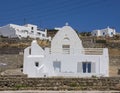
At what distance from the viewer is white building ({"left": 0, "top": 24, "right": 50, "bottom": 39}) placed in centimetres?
9138

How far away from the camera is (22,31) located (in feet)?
314

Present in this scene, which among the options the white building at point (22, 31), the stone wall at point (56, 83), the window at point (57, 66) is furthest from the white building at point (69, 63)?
the white building at point (22, 31)

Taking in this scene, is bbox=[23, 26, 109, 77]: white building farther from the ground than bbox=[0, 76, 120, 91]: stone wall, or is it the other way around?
bbox=[23, 26, 109, 77]: white building

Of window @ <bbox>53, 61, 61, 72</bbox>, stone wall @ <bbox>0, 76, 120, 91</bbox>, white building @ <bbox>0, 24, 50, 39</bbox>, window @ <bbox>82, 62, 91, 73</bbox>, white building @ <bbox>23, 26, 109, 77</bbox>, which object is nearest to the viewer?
stone wall @ <bbox>0, 76, 120, 91</bbox>

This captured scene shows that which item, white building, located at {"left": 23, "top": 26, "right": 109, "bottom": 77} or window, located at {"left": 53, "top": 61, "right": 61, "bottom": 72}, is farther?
window, located at {"left": 53, "top": 61, "right": 61, "bottom": 72}

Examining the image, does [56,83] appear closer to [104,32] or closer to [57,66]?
[57,66]

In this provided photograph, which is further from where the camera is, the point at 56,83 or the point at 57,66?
the point at 57,66

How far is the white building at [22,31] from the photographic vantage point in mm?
91375

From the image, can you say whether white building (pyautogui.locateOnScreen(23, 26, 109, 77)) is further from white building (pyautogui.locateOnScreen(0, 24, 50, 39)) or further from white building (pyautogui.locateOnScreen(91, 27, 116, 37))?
white building (pyautogui.locateOnScreen(91, 27, 116, 37))

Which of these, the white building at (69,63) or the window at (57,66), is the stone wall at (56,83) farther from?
the window at (57,66)

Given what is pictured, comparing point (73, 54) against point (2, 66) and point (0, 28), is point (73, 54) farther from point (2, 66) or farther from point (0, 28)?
point (0, 28)

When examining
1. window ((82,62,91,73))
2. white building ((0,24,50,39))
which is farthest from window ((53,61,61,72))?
white building ((0,24,50,39))

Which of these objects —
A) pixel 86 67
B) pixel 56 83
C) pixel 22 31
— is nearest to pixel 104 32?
pixel 22 31

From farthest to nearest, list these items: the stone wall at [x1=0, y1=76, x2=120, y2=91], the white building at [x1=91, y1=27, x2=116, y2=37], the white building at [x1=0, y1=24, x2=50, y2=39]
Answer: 1. the white building at [x1=91, y1=27, x2=116, y2=37]
2. the white building at [x1=0, y1=24, x2=50, y2=39]
3. the stone wall at [x1=0, y1=76, x2=120, y2=91]
